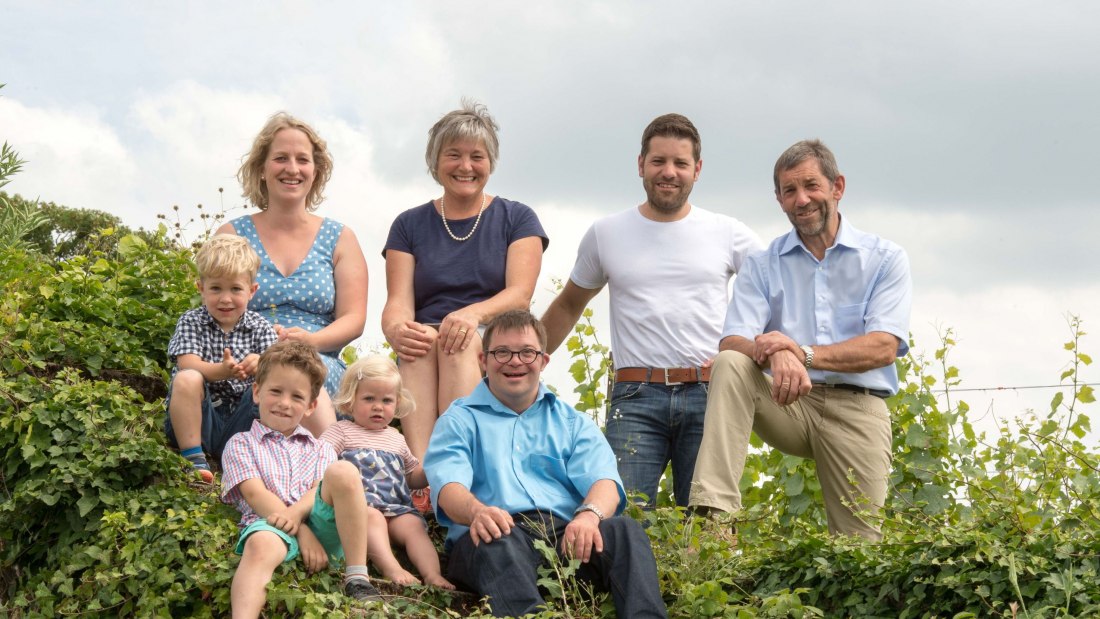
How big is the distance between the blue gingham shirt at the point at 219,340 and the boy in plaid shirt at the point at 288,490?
1.66ft

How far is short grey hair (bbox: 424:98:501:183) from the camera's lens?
6.10 meters

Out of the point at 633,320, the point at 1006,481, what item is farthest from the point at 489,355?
the point at 1006,481

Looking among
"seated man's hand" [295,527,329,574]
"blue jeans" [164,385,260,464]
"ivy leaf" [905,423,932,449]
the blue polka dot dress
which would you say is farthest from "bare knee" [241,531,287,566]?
"ivy leaf" [905,423,932,449]

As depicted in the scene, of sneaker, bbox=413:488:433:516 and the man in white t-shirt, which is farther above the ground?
the man in white t-shirt

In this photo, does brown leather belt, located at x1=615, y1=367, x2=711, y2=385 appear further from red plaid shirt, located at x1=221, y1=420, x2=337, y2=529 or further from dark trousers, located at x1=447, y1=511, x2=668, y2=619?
red plaid shirt, located at x1=221, y1=420, x2=337, y2=529

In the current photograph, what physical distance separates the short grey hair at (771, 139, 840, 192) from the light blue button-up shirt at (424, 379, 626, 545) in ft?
5.70

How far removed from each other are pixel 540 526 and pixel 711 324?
1.84 meters

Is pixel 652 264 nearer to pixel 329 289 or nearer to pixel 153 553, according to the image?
A: pixel 329 289

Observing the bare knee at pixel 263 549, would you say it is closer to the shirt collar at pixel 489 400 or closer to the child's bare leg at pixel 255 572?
the child's bare leg at pixel 255 572

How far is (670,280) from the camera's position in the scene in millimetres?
6246

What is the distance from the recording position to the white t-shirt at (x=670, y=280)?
6195mm

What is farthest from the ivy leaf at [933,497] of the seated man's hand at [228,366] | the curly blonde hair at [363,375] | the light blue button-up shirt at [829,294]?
the seated man's hand at [228,366]

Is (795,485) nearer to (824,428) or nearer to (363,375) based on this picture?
(824,428)

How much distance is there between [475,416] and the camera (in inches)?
205
